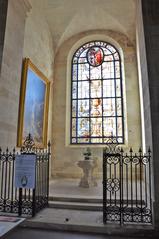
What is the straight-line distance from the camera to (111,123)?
9.12 m

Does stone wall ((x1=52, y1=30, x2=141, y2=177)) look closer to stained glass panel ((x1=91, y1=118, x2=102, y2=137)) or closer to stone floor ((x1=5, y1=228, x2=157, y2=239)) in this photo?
stained glass panel ((x1=91, y1=118, x2=102, y2=137))

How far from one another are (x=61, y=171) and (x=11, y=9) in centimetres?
612

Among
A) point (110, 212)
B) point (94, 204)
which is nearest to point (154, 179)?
point (110, 212)

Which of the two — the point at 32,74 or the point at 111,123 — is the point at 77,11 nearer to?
the point at 32,74

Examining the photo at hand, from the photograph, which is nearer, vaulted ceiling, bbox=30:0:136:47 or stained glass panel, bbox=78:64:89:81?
vaulted ceiling, bbox=30:0:136:47

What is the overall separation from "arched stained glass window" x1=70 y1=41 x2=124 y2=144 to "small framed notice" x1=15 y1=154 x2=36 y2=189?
4.81 m

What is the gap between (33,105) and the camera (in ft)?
23.4

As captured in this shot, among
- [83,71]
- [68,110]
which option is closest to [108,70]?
[83,71]

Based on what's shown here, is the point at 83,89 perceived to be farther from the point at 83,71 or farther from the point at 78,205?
the point at 78,205

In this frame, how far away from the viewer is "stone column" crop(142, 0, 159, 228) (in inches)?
159

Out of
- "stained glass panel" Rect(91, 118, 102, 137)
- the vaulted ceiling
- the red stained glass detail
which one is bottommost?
"stained glass panel" Rect(91, 118, 102, 137)

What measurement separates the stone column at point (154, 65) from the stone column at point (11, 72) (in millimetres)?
3318

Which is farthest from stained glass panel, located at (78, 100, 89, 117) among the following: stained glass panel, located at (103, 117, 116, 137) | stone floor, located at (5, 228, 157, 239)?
stone floor, located at (5, 228, 157, 239)

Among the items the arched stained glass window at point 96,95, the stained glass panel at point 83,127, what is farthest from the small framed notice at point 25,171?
the stained glass panel at point 83,127
